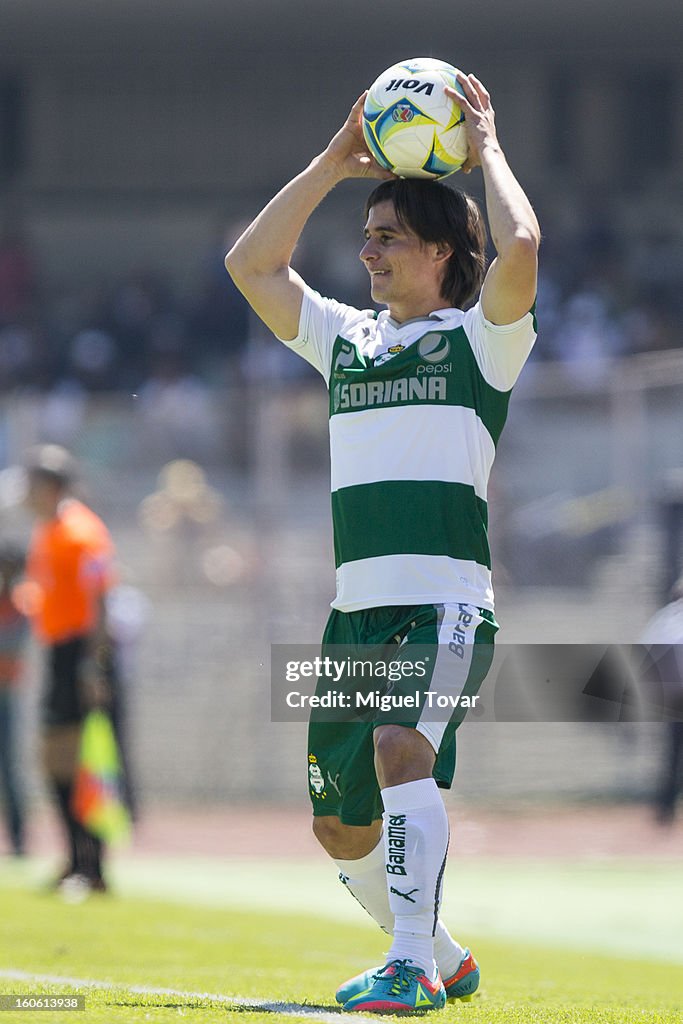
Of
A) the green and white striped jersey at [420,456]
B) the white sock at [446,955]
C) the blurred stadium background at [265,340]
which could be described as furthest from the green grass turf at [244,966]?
the blurred stadium background at [265,340]

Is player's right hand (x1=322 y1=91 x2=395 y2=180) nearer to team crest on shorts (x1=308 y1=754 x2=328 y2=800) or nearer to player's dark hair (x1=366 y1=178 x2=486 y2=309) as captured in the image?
A: player's dark hair (x1=366 y1=178 x2=486 y2=309)

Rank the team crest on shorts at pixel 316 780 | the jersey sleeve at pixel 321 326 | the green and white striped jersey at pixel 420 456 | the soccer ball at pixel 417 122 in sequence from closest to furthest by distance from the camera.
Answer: the green and white striped jersey at pixel 420 456 → the team crest on shorts at pixel 316 780 → the soccer ball at pixel 417 122 → the jersey sleeve at pixel 321 326

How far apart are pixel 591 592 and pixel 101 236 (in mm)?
11126

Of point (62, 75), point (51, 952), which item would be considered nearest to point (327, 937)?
point (51, 952)

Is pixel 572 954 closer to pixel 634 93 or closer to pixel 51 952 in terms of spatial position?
pixel 51 952

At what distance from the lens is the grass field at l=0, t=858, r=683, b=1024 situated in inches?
156

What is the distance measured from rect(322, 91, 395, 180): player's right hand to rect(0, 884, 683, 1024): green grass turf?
7.33 ft

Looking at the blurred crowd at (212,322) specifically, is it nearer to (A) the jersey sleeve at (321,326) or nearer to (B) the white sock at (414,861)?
(A) the jersey sleeve at (321,326)

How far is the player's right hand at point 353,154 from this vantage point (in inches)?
173

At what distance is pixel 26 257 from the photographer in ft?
66.0

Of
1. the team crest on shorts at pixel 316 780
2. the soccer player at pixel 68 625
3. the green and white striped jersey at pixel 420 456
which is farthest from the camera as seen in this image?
the soccer player at pixel 68 625

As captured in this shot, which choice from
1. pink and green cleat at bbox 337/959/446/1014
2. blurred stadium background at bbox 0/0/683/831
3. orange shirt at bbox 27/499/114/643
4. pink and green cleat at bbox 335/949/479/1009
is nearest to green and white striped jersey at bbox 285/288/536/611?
pink and green cleat at bbox 337/959/446/1014

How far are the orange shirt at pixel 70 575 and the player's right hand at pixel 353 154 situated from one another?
4.63m

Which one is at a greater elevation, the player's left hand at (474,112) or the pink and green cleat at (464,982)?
the player's left hand at (474,112)
